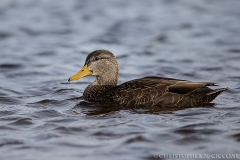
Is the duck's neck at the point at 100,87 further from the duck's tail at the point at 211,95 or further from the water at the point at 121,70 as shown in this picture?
the duck's tail at the point at 211,95

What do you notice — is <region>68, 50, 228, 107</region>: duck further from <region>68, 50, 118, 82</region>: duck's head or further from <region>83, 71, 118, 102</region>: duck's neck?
<region>68, 50, 118, 82</region>: duck's head

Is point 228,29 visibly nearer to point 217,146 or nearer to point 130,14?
point 130,14

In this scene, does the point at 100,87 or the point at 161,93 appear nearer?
the point at 161,93

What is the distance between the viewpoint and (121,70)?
14.2 m

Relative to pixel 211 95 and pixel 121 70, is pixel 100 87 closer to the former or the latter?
pixel 211 95

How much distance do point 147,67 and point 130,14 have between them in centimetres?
724

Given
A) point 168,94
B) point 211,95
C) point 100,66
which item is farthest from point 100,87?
point 211,95

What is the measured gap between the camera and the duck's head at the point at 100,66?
11.0 metres

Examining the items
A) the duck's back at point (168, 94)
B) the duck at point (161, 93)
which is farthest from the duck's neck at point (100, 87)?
the duck's back at point (168, 94)

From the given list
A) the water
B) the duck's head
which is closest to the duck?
the water

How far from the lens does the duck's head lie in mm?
11039

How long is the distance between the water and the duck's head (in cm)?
64

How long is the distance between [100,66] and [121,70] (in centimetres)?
311

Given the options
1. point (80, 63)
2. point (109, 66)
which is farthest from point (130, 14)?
point (109, 66)
